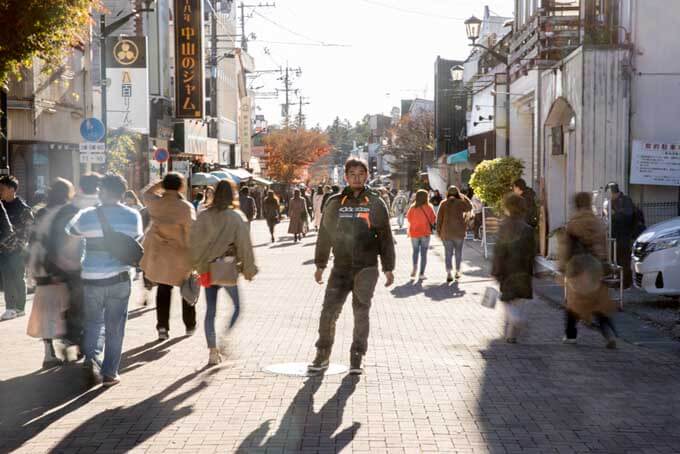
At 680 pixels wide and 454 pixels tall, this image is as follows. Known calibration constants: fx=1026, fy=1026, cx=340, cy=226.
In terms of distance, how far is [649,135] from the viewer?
2044 cm

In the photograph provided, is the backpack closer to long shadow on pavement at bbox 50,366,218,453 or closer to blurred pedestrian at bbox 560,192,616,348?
long shadow on pavement at bbox 50,366,218,453

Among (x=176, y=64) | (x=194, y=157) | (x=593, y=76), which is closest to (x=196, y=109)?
(x=176, y=64)

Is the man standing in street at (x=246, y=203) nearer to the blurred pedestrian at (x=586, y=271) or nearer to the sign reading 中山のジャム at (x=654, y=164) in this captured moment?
the sign reading 中山のジャム at (x=654, y=164)

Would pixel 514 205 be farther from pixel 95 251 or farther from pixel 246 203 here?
pixel 246 203

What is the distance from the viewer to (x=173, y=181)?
388 inches

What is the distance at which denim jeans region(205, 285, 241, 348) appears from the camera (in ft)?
30.5

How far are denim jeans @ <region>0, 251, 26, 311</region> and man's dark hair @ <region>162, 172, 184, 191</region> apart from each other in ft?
13.2

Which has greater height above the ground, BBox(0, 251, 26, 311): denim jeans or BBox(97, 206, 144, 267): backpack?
BBox(97, 206, 144, 267): backpack

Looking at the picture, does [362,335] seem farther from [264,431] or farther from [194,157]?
[194,157]

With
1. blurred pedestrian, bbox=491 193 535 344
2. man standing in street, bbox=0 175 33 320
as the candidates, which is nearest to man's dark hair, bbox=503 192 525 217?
blurred pedestrian, bbox=491 193 535 344

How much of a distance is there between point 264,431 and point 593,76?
610 inches

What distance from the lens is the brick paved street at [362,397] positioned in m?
6.46

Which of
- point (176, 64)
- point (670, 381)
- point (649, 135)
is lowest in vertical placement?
point (670, 381)

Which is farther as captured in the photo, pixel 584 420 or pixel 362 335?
pixel 362 335
